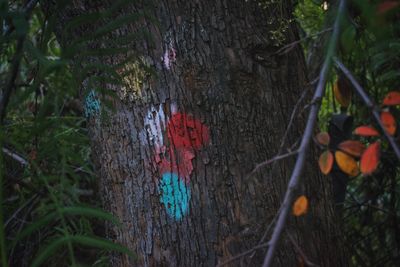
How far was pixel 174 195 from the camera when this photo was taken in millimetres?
1903

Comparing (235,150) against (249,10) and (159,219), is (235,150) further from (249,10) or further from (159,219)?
(249,10)

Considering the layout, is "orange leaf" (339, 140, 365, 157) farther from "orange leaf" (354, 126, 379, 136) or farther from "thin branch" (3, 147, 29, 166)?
"thin branch" (3, 147, 29, 166)

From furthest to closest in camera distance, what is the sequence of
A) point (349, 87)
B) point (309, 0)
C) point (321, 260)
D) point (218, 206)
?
point (309, 0) → point (321, 260) → point (218, 206) → point (349, 87)

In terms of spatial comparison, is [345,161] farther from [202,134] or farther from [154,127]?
Answer: [154,127]

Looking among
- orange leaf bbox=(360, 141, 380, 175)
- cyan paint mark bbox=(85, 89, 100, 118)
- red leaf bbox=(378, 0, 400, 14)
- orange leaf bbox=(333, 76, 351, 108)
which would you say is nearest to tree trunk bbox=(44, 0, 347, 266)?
cyan paint mark bbox=(85, 89, 100, 118)

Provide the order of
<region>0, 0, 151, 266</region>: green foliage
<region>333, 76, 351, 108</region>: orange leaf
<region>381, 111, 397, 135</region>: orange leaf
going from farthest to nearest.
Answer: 1. <region>333, 76, 351, 108</region>: orange leaf
2. <region>0, 0, 151, 266</region>: green foliage
3. <region>381, 111, 397, 135</region>: orange leaf

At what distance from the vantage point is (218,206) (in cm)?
187

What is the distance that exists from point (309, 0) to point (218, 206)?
1344 millimetres

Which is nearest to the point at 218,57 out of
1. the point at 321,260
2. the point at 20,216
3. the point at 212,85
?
the point at 212,85

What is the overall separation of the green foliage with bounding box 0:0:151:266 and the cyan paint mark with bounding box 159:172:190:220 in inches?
10.4

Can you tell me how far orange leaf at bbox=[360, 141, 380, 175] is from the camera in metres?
1.19

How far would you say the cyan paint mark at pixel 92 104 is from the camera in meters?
2.07

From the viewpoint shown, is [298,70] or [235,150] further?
[298,70]

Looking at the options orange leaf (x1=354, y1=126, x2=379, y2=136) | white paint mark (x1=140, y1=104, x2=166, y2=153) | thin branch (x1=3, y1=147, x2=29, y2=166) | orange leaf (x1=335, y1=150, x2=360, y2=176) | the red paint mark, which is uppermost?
thin branch (x1=3, y1=147, x2=29, y2=166)
